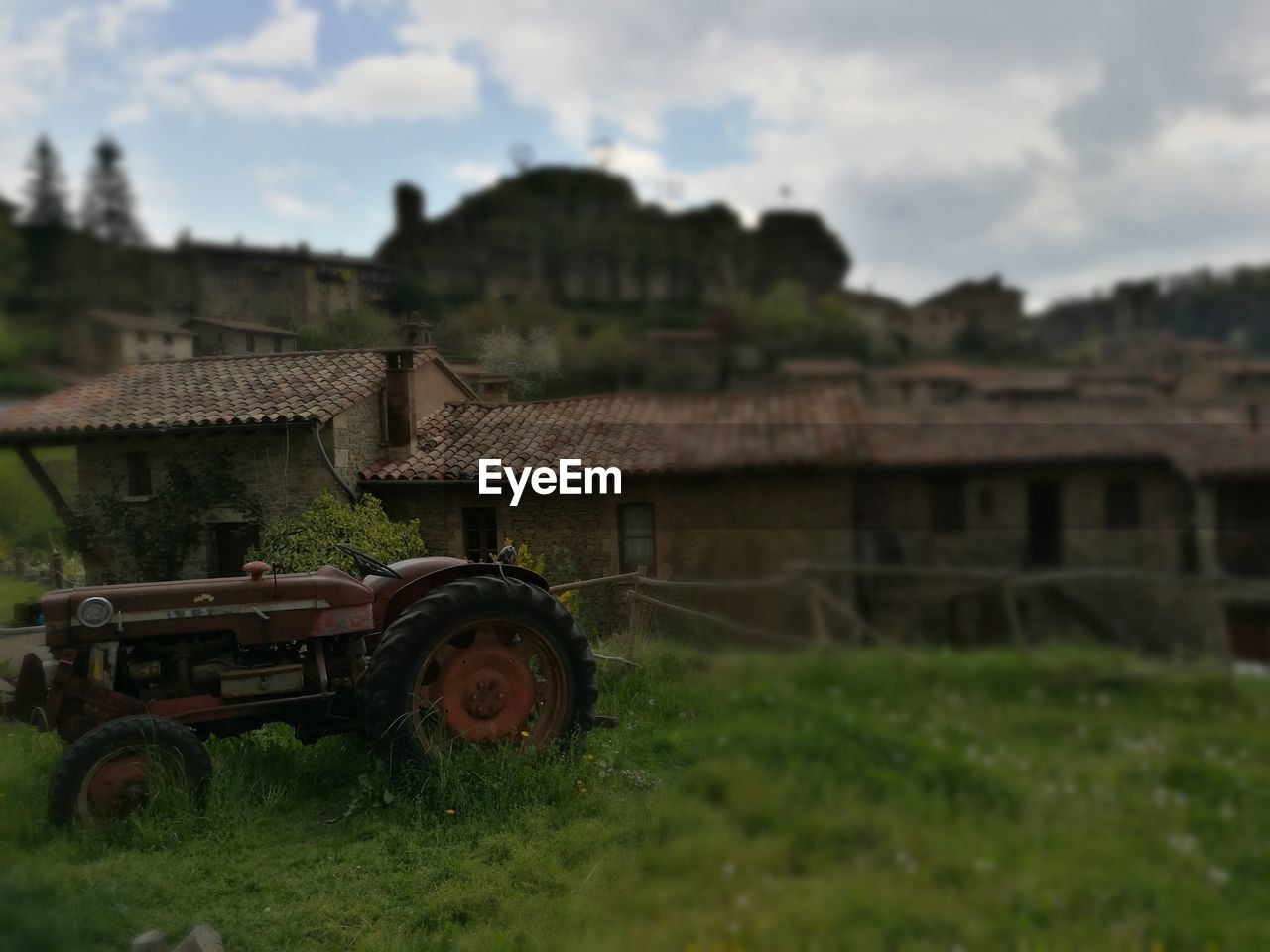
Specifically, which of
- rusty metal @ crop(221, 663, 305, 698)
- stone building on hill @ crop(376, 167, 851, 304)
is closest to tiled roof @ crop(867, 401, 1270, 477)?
stone building on hill @ crop(376, 167, 851, 304)

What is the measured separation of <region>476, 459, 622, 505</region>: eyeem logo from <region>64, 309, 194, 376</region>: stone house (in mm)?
1332

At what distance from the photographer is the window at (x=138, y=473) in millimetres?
4031

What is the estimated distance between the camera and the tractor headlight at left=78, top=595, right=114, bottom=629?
4.09 metres

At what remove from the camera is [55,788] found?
150 inches

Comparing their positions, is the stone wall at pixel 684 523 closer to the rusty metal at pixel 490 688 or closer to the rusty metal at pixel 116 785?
the rusty metal at pixel 490 688

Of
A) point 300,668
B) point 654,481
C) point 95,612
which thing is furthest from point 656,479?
point 95,612

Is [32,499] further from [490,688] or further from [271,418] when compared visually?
[490,688]

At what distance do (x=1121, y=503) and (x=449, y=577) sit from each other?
2925mm

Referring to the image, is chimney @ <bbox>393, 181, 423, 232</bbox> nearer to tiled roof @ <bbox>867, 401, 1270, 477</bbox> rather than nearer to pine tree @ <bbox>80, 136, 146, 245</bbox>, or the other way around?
pine tree @ <bbox>80, 136, 146, 245</bbox>

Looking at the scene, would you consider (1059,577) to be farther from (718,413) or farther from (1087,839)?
(718,413)

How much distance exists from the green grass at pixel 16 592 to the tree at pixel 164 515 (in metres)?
0.28

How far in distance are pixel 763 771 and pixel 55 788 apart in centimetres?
311

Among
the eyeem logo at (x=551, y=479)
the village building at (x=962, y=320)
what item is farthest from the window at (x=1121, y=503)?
the eyeem logo at (x=551, y=479)

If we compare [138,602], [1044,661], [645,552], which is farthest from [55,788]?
[1044,661]
